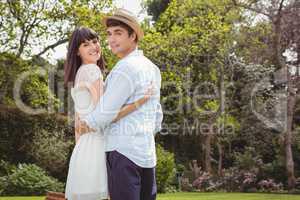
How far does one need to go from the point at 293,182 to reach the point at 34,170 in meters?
6.45

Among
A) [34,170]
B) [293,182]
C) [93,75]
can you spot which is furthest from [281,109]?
[93,75]

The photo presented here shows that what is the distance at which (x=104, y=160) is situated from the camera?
2549 mm

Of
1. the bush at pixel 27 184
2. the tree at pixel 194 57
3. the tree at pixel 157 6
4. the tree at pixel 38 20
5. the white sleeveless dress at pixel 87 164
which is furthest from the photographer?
the tree at pixel 157 6

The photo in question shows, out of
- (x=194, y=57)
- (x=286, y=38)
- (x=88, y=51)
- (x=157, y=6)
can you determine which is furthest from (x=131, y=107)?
(x=157, y=6)

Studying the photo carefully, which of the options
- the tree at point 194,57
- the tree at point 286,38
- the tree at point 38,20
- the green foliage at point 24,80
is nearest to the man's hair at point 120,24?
the tree at point 38,20

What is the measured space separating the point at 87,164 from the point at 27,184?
31.8ft

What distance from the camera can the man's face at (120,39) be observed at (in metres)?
2.44

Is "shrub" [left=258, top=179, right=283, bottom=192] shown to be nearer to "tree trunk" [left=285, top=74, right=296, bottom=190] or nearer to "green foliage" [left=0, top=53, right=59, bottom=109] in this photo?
"tree trunk" [left=285, top=74, right=296, bottom=190]

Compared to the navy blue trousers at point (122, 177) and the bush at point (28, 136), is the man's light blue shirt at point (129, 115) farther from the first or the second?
the bush at point (28, 136)

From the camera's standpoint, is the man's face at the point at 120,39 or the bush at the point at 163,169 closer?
the man's face at the point at 120,39

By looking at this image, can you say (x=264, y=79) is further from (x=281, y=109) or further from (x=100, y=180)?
(x=100, y=180)

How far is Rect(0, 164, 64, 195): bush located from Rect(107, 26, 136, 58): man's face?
967 centimetres

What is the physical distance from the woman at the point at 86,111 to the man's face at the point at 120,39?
0.78 ft

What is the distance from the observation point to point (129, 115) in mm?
2355
